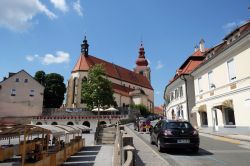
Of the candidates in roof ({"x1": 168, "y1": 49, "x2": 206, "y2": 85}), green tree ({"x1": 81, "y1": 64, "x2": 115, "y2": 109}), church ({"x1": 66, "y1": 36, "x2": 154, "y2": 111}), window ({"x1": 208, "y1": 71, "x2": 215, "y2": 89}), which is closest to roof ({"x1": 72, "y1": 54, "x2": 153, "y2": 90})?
church ({"x1": 66, "y1": 36, "x2": 154, "y2": 111})

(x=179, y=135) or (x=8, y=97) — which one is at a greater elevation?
(x=8, y=97)

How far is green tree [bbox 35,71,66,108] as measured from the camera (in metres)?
73.7

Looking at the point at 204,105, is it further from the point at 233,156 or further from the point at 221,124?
the point at 233,156

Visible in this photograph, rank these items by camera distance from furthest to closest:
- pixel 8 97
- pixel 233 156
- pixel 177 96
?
pixel 8 97, pixel 177 96, pixel 233 156

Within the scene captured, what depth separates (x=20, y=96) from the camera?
6397 cm

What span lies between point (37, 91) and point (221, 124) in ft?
175

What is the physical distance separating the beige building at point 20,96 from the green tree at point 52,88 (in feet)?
23.6

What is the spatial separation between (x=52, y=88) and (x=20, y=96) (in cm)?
1177

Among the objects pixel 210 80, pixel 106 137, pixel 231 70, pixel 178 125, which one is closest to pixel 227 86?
pixel 231 70

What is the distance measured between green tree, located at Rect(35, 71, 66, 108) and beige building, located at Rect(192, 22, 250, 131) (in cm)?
5390

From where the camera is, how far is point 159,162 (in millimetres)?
9602

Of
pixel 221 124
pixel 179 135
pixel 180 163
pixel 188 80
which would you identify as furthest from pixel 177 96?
pixel 180 163

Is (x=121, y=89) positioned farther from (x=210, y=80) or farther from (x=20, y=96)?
(x=210, y=80)

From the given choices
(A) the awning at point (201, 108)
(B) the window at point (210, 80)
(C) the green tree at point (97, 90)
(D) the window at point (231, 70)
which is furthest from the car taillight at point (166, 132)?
(C) the green tree at point (97, 90)
